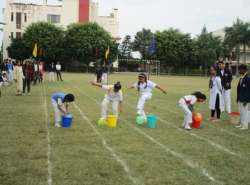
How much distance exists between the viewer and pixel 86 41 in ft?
173

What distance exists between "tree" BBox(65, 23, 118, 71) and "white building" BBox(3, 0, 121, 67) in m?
6.58

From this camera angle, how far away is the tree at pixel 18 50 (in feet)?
175

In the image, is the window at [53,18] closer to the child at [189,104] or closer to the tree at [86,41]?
the tree at [86,41]

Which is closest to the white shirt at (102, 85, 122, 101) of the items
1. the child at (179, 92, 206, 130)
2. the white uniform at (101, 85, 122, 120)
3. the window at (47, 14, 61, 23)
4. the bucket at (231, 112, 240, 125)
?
the white uniform at (101, 85, 122, 120)

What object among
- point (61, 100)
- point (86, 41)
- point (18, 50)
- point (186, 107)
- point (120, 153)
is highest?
point (86, 41)

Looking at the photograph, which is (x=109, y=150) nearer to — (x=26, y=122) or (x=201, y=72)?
(x=26, y=122)

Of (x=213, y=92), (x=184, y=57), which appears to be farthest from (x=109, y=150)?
(x=184, y=57)

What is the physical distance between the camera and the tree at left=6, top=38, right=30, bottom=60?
53344 millimetres

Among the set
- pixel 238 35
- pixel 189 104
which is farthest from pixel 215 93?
pixel 238 35

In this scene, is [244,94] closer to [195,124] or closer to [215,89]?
[215,89]

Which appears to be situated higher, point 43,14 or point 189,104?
point 43,14

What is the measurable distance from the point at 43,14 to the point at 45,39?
1175cm

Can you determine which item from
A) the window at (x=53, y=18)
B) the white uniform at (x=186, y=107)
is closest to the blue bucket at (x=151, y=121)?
the white uniform at (x=186, y=107)

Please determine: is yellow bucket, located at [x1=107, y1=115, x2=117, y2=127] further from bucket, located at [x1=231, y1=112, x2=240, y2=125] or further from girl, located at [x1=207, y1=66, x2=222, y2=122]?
bucket, located at [x1=231, y1=112, x2=240, y2=125]
